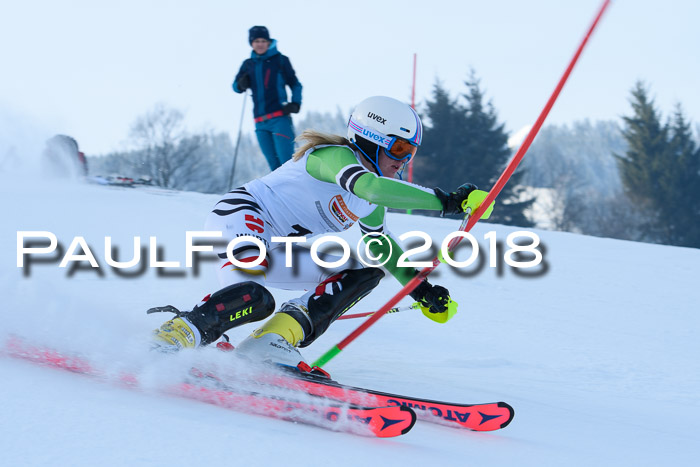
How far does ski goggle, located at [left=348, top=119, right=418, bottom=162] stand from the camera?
9.47ft

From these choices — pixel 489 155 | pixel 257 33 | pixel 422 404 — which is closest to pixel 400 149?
pixel 422 404

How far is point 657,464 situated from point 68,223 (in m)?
5.42

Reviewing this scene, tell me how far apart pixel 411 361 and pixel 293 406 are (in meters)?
1.53

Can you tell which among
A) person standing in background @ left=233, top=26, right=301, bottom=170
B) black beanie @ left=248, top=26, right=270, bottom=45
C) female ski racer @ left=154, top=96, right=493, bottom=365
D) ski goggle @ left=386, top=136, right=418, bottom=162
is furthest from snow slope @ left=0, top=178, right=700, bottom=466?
black beanie @ left=248, top=26, right=270, bottom=45

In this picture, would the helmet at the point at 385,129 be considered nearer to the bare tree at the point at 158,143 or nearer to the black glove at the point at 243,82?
the black glove at the point at 243,82

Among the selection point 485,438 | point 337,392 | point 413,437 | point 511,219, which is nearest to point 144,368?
point 337,392

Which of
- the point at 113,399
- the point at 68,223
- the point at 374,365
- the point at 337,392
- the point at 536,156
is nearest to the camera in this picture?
the point at 113,399

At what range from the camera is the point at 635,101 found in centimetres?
3241

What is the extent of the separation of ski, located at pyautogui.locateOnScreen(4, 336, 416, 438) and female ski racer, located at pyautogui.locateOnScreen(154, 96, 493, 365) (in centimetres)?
22

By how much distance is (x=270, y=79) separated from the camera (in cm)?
636

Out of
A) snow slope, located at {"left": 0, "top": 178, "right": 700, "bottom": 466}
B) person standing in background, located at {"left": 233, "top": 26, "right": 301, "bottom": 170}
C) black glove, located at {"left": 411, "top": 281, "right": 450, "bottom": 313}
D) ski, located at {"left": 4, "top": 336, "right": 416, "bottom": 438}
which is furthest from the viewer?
person standing in background, located at {"left": 233, "top": 26, "right": 301, "bottom": 170}

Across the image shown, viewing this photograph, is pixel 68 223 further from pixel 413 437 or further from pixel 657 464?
pixel 657 464

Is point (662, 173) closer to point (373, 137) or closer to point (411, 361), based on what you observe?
point (411, 361)

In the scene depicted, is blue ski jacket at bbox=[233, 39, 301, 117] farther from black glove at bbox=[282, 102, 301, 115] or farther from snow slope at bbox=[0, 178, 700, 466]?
snow slope at bbox=[0, 178, 700, 466]
